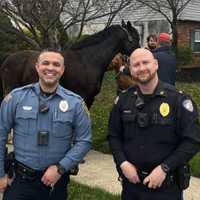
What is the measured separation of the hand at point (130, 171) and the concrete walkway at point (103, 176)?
2578 mm

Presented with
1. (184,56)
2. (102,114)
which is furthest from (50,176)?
(184,56)

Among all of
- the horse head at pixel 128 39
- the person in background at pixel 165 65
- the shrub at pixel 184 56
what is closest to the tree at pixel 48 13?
the horse head at pixel 128 39

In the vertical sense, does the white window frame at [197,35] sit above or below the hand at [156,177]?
above

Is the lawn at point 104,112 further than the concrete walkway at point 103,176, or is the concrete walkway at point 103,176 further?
the lawn at point 104,112

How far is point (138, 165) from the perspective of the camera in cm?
369

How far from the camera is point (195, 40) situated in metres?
26.7

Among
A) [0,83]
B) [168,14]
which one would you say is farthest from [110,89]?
[168,14]

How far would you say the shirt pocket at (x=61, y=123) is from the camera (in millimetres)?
3766

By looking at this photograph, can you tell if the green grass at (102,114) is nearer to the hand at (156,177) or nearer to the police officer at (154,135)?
the police officer at (154,135)

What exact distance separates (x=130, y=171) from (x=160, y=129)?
36 centimetres

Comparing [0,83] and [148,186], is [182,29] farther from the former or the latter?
[148,186]

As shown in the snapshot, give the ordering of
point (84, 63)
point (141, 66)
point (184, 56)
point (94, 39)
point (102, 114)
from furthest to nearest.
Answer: point (184, 56), point (102, 114), point (94, 39), point (84, 63), point (141, 66)

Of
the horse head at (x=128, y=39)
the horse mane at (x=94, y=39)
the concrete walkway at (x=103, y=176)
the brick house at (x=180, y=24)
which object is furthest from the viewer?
the brick house at (x=180, y=24)

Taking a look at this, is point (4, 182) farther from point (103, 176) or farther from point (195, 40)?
point (195, 40)
